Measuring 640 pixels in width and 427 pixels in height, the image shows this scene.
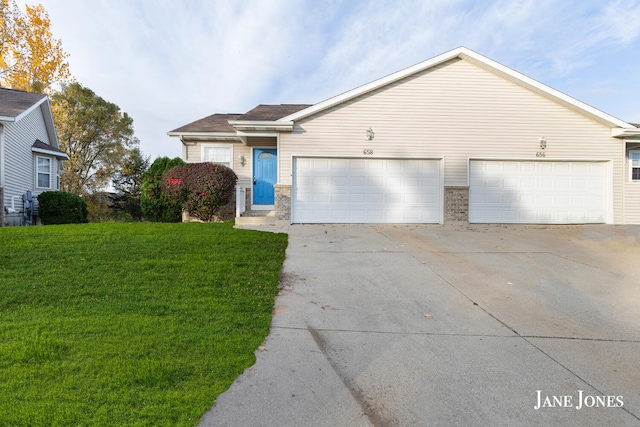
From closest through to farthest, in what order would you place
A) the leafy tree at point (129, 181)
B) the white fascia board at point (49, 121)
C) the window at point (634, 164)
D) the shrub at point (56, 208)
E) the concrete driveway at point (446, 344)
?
the concrete driveway at point (446, 344) → the window at point (634, 164) → the shrub at point (56, 208) → the white fascia board at point (49, 121) → the leafy tree at point (129, 181)

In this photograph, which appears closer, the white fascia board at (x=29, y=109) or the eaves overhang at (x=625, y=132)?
the eaves overhang at (x=625, y=132)

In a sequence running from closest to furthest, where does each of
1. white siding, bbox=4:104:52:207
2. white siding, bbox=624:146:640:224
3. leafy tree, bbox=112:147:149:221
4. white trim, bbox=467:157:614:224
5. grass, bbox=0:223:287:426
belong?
grass, bbox=0:223:287:426, white trim, bbox=467:157:614:224, white siding, bbox=624:146:640:224, white siding, bbox=4:104:52:207, leafy tree, bbox=112:147:149:221

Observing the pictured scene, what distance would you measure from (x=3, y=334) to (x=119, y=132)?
23.7 metres

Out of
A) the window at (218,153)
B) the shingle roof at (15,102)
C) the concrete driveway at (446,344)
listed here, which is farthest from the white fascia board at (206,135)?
the concrete driveway at (446,344)

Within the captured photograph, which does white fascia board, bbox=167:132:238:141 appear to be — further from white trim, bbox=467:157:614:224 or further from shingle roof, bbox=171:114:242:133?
white trim, bbox=467:157:614:224

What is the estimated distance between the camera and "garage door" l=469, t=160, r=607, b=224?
11.0 metres

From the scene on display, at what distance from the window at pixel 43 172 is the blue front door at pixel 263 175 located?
10.1 meters

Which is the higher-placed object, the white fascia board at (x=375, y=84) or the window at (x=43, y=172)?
the white fascia board at (x=375, y=84)

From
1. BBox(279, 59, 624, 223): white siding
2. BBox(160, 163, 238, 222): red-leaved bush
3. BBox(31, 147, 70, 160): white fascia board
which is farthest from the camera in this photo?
BBox(31, 147, 70, 160): white fascia board

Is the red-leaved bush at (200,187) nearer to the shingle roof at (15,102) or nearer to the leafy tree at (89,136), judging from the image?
the shingle roof at (15,102)

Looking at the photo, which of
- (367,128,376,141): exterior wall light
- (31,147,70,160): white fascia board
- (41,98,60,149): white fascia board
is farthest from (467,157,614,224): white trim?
(41,98,60,149): white fascia board

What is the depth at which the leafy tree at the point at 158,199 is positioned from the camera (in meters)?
11.9

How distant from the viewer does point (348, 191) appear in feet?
35.2

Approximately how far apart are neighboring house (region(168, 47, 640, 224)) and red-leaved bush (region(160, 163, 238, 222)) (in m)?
1.46
